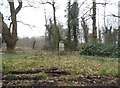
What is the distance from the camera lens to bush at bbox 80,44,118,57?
17197 millimetres

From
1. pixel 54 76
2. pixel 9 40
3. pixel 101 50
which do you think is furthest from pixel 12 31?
pixel 54 76

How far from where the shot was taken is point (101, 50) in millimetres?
18000

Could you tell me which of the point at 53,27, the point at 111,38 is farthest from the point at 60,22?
the point at 111,38

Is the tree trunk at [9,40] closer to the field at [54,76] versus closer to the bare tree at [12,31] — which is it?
the bare tree at [12,31]

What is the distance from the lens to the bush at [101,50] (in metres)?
17.2

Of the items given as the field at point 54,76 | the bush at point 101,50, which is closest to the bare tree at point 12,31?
the bush at point 101,50

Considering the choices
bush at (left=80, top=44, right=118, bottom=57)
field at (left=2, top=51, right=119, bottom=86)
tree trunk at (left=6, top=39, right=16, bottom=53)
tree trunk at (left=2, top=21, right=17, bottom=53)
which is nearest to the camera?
field at (left=2, top=51, right=119, bottom=86)

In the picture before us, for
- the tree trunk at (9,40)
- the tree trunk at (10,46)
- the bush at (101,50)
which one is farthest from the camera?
the tree trunk at (10,46)

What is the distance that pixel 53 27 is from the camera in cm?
3172

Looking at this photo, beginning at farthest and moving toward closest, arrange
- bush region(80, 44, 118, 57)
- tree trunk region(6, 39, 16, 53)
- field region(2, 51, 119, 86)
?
tree trunk region(6, 39, 16, 53)
bush region(80, 44, 118, 57)
field region(2, 51, 119, 86)

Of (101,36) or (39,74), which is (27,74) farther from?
(101,36)

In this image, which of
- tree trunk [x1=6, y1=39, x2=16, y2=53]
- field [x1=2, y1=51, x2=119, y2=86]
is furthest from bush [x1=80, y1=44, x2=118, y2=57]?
field [x1=2, y1=51, x2=119, y2=86]

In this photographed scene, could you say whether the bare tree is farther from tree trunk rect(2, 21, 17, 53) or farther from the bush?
the bush

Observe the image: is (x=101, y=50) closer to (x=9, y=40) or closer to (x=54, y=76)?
(x=9, y=40)
